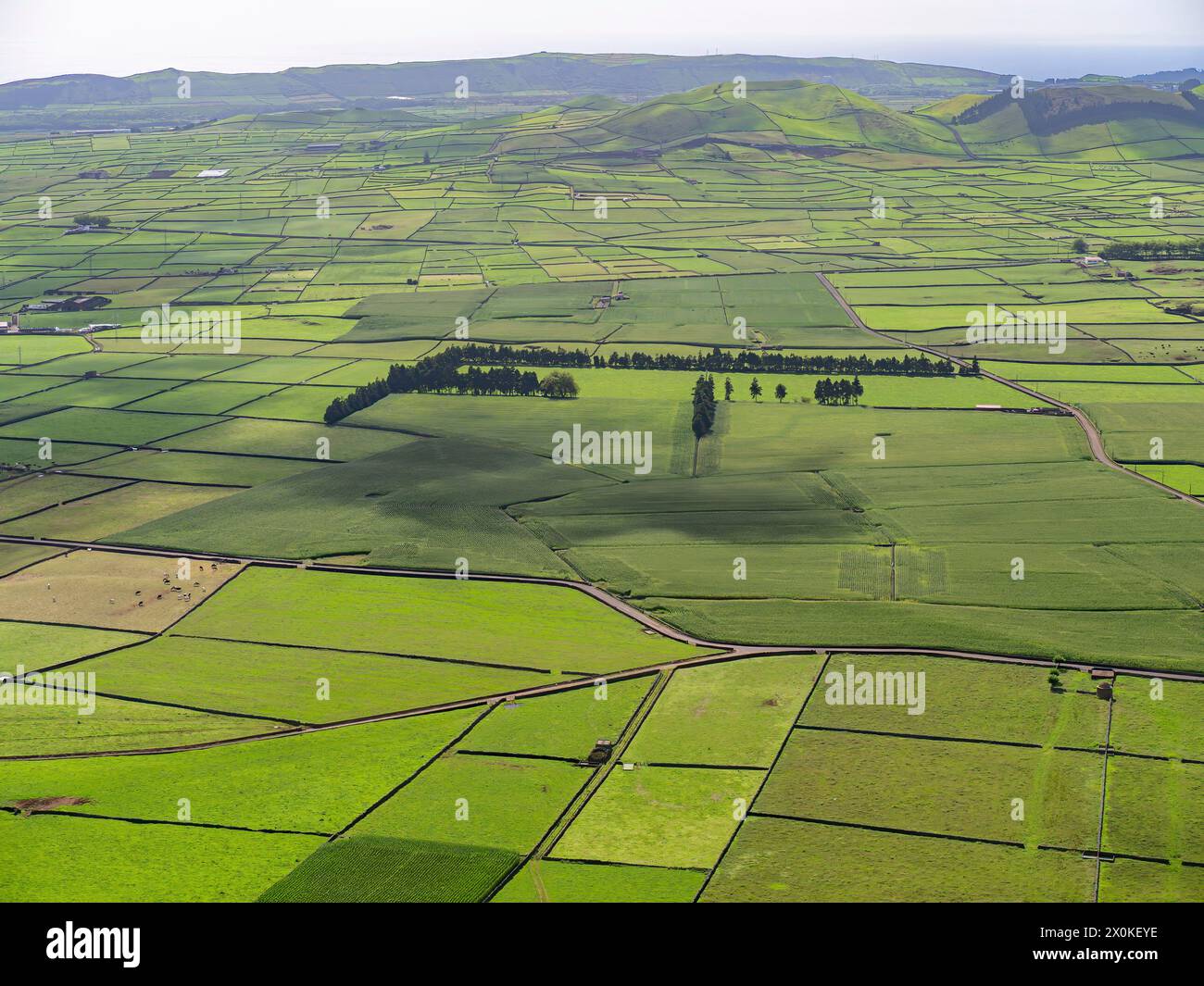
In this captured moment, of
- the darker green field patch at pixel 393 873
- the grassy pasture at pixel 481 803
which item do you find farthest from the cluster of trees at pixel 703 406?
the darker green field patch at pixel 393 873

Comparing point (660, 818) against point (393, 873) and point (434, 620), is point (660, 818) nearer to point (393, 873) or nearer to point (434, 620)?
point (393, 873)

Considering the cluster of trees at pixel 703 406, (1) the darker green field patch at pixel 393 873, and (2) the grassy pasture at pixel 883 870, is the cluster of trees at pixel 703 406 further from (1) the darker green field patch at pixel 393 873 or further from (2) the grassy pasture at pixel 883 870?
(1) the darker green field patch at pixel 393 873

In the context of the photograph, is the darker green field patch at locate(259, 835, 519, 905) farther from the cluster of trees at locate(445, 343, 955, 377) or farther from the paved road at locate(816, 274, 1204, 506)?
the cluster of trees at locate(445, 343, 955, 377)

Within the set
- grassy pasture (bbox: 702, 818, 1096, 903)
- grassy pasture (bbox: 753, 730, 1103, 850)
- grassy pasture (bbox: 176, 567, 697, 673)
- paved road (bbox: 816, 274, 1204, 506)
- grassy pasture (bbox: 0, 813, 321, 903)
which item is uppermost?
paved road (bbox: 816, 274, 1204, 506)

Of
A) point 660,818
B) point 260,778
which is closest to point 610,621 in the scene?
point 660,818

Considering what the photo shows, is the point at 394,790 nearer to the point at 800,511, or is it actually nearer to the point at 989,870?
the point at 989,870

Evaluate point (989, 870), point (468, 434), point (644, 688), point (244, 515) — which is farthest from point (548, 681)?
point (468, 434)

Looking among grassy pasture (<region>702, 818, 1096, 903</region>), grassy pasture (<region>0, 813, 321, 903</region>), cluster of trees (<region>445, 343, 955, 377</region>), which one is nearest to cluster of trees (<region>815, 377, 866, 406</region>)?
cluster of trees (<region>445, 343, 955, 377</region>)
